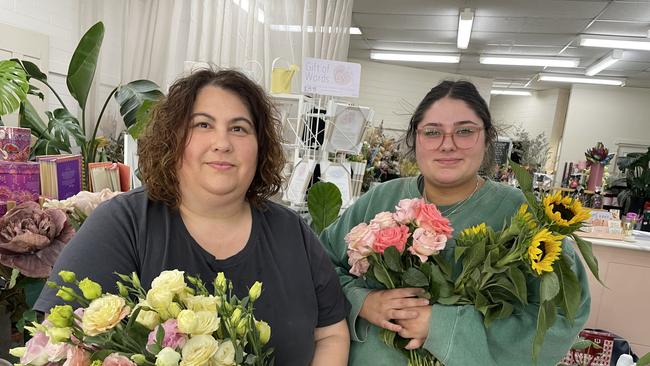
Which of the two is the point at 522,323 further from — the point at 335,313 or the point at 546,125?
the point at 546,125

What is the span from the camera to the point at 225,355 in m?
0.52

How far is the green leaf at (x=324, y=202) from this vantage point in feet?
5.05

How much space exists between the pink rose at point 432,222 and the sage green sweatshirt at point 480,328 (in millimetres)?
137

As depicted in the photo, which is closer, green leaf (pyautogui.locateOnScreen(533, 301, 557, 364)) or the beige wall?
green leaf (pyautogui.locateOnScreen(533, 301, 557, 364))

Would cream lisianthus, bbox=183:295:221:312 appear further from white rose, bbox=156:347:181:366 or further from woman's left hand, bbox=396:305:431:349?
woman's left hand, bbox=396:305:431:349

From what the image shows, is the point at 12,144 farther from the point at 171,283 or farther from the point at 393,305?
the point at 393,305

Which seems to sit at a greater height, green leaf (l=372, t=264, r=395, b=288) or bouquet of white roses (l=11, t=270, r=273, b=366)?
bouquet of white roses (l=11, t=270, r=273, b=366)

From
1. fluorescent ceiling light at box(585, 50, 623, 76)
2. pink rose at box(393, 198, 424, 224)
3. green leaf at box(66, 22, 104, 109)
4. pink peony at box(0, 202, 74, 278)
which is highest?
fluorescent ceiling light at box(585, 50, 623, 76)

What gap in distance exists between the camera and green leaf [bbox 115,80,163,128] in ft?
7.77

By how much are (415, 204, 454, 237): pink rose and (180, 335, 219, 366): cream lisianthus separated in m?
0.55

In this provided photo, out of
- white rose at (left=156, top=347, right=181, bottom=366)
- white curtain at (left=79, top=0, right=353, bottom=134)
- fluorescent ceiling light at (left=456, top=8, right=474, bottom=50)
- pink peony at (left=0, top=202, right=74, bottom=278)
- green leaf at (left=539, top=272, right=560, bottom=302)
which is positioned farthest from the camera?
fluorescent ceiling light at (left=456, top=8, right=474, bottom=50)

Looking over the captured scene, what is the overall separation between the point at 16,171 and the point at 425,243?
116 cm

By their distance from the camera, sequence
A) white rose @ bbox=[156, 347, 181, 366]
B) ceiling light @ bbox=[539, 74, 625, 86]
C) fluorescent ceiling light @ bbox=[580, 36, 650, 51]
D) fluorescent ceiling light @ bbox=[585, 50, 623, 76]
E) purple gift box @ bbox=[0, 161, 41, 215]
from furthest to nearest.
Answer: ceiling light @ bbox=[539, 74, 625, 86] → fluorescent ceiling light @ bbox=[585, 50, 623, 76] → fluorescent ceiling light @ bbox=[580, 36, 650, 51] → purple gift box @ bbox=[0, 161, 41, 215] → white rose @ bbox=[156, 347, 181, 366]

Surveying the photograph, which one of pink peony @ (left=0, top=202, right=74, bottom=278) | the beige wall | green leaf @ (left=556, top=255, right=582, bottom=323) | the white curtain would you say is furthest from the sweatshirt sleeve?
the beige wall
